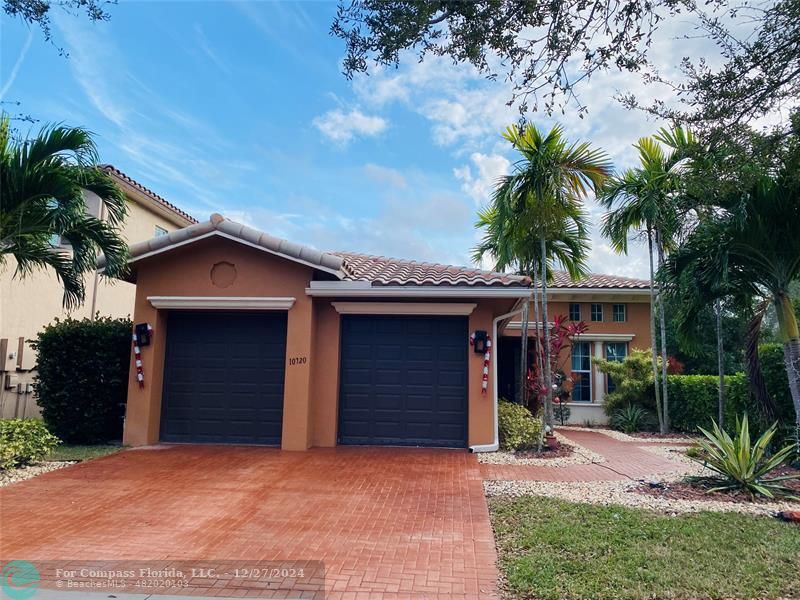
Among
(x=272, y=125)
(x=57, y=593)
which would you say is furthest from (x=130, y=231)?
(x=57, y=593)

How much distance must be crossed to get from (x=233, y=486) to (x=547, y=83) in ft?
22.1

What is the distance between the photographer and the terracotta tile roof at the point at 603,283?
18.5 meters

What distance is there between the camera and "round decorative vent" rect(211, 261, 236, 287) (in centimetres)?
1114

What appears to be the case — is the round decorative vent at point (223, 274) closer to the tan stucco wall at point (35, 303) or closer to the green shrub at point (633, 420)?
the tan stucco wall at point (35, 303)

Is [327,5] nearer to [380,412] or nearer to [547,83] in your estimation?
[547,83]

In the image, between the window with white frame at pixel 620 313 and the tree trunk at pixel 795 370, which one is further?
the window with white frame at pixel 620 313

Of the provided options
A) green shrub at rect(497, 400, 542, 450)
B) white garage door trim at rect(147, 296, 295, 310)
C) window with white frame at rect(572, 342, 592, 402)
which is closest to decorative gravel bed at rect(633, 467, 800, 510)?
green shrub at rect(497, 400, 542, 450)

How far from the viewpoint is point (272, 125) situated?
38.2 ft

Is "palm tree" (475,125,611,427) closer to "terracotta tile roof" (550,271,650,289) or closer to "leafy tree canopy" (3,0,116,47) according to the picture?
"terracotta tile roof" (550,271,650,289)

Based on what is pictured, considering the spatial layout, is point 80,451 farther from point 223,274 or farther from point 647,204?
point 647,204

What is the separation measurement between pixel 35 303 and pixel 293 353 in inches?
342

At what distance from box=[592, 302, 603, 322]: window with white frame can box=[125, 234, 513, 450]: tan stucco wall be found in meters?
8.66

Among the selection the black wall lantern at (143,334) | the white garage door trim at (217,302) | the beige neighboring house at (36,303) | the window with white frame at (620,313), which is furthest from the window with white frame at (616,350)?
the beige neighboring house at (36,303)

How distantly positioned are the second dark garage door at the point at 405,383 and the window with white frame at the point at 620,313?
982 centimetres
